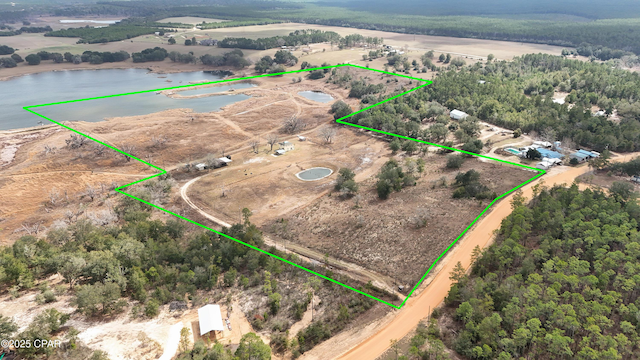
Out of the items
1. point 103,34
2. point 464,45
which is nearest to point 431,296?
point 464,45

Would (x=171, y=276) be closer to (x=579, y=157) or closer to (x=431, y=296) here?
(x=431, y=296)

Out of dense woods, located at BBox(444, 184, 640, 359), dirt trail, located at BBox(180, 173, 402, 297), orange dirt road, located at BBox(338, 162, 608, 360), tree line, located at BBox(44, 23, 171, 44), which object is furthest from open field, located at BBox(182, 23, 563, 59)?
dirt trail, located at BBox(180, 173, 402, 297)

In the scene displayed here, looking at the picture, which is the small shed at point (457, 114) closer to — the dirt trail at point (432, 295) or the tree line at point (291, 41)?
the dirt trail at point (432, 295)

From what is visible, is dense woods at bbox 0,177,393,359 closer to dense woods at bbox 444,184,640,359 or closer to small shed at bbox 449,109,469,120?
dense woods at bbox 444,184,640,359

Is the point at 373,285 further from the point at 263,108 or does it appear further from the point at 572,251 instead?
the point at 263,108

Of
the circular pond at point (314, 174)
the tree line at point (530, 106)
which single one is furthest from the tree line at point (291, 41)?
the circular pond at point (314, 174)

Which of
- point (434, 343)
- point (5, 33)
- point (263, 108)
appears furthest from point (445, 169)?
point (5, 33)
